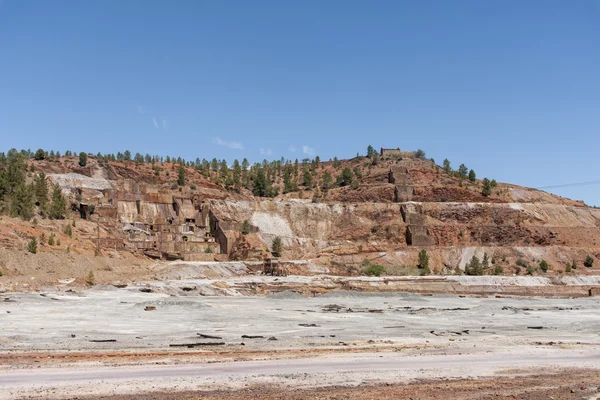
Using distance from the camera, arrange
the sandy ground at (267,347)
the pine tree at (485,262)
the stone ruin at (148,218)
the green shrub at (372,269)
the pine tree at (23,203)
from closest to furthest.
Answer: the sandy ground at (267,347)
the pine tree at (23,203)
the green shrub at (372,269)
the stone ruin at (148,218)
the pine tree at (485,262)

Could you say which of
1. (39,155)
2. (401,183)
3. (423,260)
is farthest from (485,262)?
(39,155)

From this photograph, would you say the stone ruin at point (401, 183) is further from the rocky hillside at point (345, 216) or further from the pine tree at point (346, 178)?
the pine tree at point (346, 178)

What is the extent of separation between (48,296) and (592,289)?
171 feet

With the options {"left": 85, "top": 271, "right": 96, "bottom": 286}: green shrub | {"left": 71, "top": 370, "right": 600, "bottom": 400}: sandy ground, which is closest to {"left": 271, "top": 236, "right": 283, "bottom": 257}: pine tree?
{"left": 85, "top": 271, "right": 96, "bottom": 286}: green shrub

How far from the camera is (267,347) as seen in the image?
953 inches

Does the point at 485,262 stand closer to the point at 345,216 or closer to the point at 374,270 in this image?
the point at 374,270

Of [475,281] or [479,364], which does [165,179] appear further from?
[479,364]

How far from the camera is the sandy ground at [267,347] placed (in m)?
Result: 16.7

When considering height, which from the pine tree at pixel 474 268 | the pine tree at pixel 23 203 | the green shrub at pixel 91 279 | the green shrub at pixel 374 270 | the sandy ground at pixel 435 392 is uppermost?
the pine tree at pixel 23 203

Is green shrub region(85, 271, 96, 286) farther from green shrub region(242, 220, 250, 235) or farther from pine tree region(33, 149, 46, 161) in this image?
pine tree region(33, 149, 46, 161)

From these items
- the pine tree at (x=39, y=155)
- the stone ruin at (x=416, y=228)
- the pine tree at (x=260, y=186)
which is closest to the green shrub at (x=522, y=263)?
the stone ruin at (x=416, y=228)

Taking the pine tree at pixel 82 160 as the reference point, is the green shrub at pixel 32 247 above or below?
below

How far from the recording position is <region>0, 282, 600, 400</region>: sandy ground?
16734 mm

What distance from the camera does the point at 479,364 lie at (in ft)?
68.9
